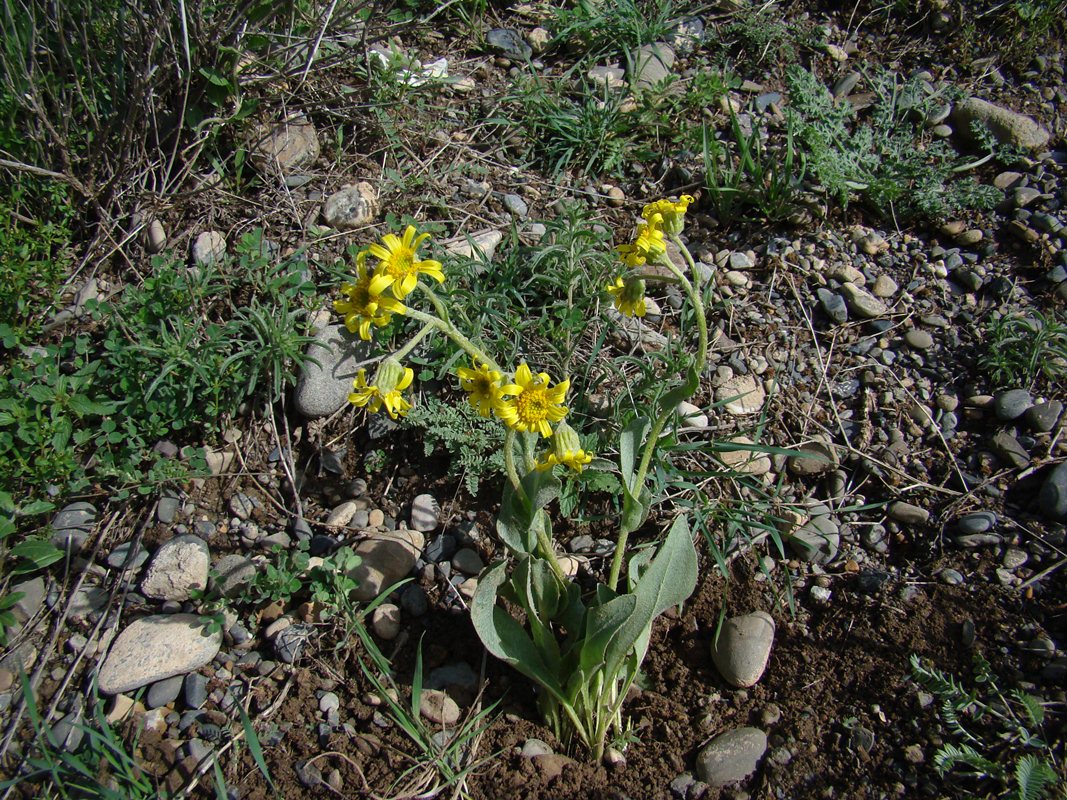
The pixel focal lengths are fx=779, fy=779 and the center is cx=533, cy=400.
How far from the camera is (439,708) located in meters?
2.12

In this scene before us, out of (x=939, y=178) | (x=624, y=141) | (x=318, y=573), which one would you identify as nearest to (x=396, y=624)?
(x=318, y=573)

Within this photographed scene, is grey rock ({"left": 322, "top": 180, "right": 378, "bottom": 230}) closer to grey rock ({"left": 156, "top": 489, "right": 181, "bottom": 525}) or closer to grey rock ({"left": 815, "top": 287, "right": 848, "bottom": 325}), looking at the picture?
grey rock ({"left": 156, "top": 489, "right": 181, "bottom": 525})

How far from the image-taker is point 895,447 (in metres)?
2.62

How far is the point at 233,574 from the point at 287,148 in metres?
1.76

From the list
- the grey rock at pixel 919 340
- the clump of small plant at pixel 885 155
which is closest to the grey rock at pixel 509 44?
the clump of small plant at pixel 885 155

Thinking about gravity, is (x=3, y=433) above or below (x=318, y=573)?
above

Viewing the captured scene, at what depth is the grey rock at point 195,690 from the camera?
214cm

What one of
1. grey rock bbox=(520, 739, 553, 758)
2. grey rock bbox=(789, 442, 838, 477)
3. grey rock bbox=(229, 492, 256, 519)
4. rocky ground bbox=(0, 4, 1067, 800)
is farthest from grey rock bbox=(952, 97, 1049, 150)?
grey rock bbox=(229, 492, 256, 519)

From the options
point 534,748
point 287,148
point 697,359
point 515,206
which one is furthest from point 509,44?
point 534,748

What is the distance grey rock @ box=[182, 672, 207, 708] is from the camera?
2.14m

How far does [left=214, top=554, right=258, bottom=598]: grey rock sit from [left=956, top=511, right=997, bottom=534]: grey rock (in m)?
2.15

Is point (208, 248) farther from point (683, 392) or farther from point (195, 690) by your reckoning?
point (683, 392)

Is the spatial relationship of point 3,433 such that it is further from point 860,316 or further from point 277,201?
point 860,316

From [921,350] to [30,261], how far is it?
3.25m
